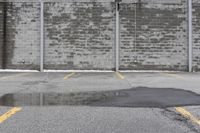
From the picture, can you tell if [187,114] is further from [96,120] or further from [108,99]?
[108,99]

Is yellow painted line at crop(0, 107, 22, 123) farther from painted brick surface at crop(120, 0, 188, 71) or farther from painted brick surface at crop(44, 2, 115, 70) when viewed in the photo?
painted brick surface at crop(120, 0, 188, 71)

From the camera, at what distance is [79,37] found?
915 inches

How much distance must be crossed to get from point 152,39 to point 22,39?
27.5 ft

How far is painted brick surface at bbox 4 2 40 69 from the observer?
76.5ft

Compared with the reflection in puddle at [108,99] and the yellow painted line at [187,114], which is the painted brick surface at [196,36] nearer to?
the reflection in puddle at [108,99]

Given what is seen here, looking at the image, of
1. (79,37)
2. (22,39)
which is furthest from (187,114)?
(22,39)

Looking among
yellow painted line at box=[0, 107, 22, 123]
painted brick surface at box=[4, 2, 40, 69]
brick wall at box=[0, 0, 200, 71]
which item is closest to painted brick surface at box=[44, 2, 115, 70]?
brick wall at box=[0, 0, 200, 71]

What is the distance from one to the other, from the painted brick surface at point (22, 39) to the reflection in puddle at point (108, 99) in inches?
526

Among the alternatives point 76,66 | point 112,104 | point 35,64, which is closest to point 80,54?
point 76,66

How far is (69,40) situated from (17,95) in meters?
13.5

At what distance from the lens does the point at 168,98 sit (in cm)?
922

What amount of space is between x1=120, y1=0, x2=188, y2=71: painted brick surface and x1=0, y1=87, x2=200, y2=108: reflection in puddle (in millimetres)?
12754

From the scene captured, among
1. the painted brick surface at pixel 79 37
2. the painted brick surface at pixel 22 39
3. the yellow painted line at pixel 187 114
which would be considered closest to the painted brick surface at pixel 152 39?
the painted brick surface at pixel 79 37

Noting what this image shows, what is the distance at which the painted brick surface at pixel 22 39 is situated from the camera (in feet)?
76.5
